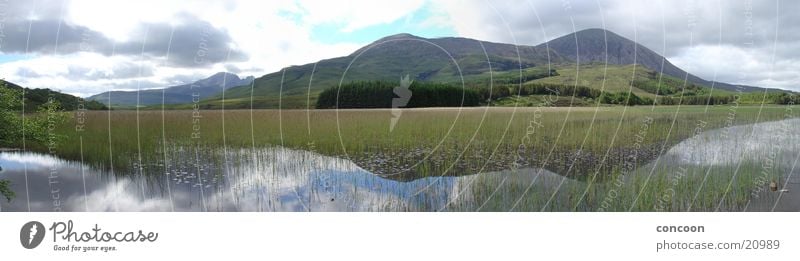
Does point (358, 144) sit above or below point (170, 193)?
above

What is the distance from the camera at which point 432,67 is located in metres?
8.23

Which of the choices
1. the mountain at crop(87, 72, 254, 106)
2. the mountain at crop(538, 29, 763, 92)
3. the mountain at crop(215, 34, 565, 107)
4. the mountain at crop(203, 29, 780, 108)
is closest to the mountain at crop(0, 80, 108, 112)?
the mountain at crop(87, 72, 254, 106)

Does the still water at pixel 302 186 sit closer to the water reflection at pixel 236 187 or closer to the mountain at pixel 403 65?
the water reflection at pixel 236 187

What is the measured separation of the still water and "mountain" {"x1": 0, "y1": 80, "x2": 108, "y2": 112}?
0.75 m

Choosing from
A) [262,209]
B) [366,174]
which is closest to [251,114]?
[262,209]

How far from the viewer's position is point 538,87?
24.3 feet

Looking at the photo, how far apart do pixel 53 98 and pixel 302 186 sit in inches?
136

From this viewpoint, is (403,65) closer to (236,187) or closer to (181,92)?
(236,187)

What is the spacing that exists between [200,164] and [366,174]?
2.30 metres

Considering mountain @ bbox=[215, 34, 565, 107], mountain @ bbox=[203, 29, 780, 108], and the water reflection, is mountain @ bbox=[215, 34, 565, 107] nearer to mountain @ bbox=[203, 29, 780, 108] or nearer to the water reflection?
mountain @ bbox=[203, 29, 780, 108]

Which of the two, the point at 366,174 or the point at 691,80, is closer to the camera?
the point at 366,174

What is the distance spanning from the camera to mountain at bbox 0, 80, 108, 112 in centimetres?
591

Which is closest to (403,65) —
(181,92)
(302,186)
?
(302,186)

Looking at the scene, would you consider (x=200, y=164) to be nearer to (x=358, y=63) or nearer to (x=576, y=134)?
(x=358, y=63)
